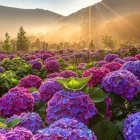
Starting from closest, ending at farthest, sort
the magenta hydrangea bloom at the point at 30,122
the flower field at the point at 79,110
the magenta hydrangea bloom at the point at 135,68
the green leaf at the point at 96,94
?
the flower field at the point at 79,110 → the magenta hydrangea bloom at the point at 30,122 → the green leaf at the point at 96,94 → the magenta hydrangea bloom at the point at 135,68

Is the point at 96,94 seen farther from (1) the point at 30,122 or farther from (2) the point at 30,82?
(2) the point at 30,82

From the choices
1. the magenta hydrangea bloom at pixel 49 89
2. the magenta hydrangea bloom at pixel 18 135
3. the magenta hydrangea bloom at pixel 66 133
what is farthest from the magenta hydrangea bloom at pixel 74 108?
the magenta hydrangea bloom at pixel 49 89

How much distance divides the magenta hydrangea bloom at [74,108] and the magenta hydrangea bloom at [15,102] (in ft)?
3.78

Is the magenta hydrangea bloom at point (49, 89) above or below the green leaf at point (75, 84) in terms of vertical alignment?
below

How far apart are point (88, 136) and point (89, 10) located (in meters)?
195

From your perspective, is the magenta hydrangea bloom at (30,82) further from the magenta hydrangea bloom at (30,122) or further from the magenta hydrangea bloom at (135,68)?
the magenta hydrangea bloom at (30,122)

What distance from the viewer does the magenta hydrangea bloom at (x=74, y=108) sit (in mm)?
3764

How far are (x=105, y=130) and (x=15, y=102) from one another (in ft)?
5.27

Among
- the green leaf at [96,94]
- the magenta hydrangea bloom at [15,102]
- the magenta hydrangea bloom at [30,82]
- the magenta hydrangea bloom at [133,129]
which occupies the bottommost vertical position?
the magenta hydrangea bloom at [30,82]

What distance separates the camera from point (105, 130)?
3.62 m

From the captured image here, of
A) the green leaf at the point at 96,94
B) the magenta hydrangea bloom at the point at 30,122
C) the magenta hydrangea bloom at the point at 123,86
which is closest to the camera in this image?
the magenta hydrangea bloom at the point at 30,122

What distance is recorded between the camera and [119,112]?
15.1 feet

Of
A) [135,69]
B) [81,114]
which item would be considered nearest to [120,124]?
[81,114]

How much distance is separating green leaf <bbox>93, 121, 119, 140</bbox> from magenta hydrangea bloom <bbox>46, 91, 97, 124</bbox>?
0.16 m
